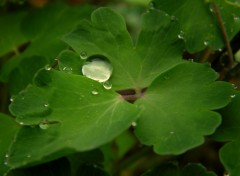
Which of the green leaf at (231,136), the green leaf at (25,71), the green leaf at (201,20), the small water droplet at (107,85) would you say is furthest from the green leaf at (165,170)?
the green leaf at (25,71)

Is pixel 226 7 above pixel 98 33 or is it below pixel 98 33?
above

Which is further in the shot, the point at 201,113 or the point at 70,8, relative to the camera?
the point at 70,8

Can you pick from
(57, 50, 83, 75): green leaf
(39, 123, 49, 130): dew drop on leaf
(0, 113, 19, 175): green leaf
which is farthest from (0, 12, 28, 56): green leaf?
(39, 123, 49, 130): dew drop on leaf

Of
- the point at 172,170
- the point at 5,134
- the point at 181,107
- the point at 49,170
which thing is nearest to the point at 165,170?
the point at 172,170

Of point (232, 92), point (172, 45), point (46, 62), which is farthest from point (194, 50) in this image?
point (46, 62)

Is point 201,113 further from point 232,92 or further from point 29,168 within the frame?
point 29,168

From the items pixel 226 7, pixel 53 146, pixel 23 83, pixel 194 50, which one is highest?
pixel 226 7

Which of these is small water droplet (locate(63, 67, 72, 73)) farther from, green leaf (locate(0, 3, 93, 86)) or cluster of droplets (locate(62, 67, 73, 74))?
green leaf (locate(0, 3, 93, 86))
